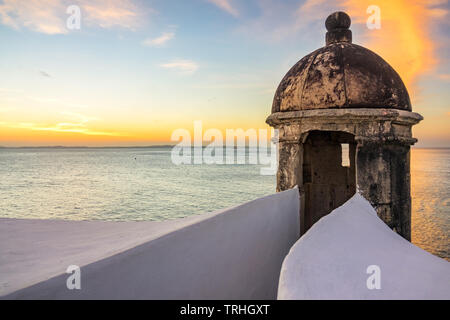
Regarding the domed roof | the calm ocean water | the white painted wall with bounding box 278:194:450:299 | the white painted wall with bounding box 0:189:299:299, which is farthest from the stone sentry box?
the calm ocean water

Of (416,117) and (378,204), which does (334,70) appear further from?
(378,204)

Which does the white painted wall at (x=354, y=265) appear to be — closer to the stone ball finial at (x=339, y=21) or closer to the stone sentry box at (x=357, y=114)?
the stone sentry box at (x=357, y=114)

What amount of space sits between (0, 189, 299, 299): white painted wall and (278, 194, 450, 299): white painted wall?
0.62 meters

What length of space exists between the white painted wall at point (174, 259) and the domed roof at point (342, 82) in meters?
1.87

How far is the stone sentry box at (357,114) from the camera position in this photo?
4.55m

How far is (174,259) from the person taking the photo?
1899 mm

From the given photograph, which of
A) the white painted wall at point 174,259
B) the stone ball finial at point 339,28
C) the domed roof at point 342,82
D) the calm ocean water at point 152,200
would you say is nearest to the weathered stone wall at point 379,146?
the domed roof at point 342,82

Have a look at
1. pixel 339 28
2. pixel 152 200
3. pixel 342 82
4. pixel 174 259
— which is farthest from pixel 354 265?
pixel 152 200

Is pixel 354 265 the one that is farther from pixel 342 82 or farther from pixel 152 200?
pixel 152 200

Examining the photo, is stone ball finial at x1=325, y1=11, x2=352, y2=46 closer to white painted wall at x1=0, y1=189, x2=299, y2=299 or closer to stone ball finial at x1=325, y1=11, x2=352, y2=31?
stone ball finial at x1=325, y1=11, x2=352, y2=31

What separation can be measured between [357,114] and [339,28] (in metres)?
1.73

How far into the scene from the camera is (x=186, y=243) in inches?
78.0

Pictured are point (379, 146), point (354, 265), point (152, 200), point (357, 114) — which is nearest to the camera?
point (354, 265)
